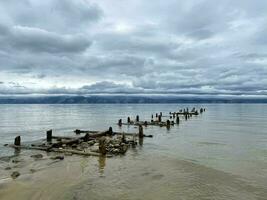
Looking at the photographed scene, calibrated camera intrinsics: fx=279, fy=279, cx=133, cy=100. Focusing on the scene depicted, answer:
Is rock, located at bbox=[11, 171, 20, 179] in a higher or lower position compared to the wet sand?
higher

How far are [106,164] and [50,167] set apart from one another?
16.4ft

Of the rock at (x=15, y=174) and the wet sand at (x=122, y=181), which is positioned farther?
the rock at (x=15, y=174)

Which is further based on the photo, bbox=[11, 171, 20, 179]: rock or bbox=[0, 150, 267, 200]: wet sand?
bbox=[11, 171, 20, 179]: rock

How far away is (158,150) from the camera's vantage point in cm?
3391

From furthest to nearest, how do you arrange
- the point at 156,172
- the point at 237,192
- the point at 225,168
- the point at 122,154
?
the point at 122,154, the point at 225,168, the point at 156,172, the point at 237,192

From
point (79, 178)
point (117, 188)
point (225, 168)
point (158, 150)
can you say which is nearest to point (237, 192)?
point (225, 168)

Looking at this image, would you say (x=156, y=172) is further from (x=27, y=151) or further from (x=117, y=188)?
(x=27, y=151)

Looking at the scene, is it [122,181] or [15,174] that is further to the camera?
[15,174]

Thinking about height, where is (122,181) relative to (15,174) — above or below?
below

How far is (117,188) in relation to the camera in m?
19.4

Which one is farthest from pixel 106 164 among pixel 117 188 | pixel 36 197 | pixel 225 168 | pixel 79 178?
pixel 225 168

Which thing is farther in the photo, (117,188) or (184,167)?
(184,167)

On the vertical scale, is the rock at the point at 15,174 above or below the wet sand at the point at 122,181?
above

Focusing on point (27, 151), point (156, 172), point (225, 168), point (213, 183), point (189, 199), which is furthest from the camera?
point (27, 151)
